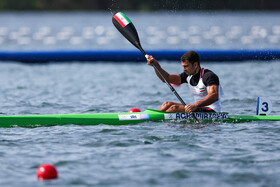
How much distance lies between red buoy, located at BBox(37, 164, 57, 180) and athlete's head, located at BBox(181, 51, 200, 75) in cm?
313

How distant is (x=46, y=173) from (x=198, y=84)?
11.1ft

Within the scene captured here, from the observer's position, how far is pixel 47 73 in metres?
16.2

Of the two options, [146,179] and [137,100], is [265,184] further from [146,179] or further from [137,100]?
[137,100]

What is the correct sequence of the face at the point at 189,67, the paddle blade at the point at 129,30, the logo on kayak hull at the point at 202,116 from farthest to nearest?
1. the paddle blade at the point at 129,30
2. the logo on kayak hull at the point at 202,116
3. the face at the point at 189,67

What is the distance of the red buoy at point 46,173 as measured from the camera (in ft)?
18.0

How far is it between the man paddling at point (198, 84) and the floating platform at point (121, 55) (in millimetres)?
9783

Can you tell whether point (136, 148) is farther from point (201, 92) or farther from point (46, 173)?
point (201, 92)

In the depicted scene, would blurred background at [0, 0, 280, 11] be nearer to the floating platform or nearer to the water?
the floating platform

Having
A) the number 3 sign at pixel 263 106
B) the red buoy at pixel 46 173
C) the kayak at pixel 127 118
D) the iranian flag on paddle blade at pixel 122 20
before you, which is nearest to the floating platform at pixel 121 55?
the iranian flag on paddle blade at pixel 122 20

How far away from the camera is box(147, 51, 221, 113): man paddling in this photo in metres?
7.87

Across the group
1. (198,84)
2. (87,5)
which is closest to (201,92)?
(198,84)

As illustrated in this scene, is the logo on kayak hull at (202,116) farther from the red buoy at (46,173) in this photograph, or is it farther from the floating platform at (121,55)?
the floating platform at (121,55)

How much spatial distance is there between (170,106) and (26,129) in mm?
2220

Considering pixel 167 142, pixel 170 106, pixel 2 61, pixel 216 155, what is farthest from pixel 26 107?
pixel 2 61
